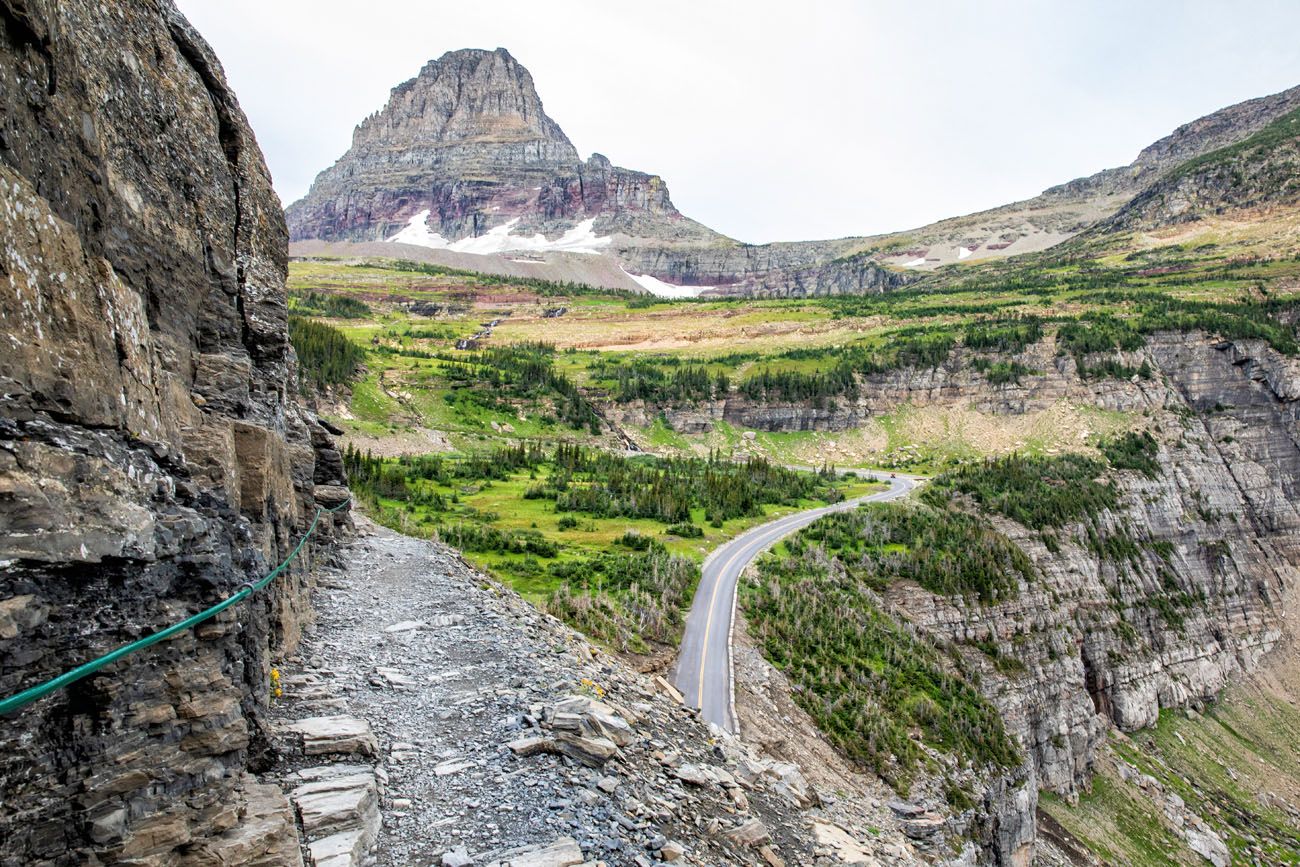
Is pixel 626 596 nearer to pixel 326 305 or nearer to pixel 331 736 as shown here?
pixel 331 736

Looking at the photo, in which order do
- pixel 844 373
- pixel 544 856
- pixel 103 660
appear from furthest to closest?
pixel 844 373 → pixel 544 856 → pixel 103 660

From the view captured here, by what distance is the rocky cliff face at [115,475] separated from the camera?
3.82 meters

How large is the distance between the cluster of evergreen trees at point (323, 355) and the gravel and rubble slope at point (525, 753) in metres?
44.3

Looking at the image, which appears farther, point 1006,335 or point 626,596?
point 1006,335

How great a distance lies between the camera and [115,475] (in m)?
4.48

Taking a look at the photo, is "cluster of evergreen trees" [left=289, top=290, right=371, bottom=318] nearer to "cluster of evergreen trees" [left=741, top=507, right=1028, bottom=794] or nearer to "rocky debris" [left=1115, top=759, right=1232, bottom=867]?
"cluster of evergreen trees" [left=741, top=507, right=1028, bottom=794]

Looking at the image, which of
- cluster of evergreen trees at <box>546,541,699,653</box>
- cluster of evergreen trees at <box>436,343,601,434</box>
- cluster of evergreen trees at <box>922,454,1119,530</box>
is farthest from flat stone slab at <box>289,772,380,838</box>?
cluster of evergreen trees at <box>436,343,601,434</box>

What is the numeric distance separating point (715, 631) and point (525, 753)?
56.7 ft

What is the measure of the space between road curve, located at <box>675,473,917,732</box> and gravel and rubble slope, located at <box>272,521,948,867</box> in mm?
4411

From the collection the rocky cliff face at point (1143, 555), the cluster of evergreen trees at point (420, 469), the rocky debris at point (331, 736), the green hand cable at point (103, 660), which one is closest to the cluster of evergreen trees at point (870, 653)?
the rocky cliff face at point (1143, 555)

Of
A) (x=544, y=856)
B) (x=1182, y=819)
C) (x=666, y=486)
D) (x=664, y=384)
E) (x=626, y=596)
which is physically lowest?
(x=1182, y=819)

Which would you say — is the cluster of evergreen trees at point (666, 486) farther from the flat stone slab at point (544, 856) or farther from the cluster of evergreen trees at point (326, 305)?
the cluster of evergreen trees at point (326, 305)

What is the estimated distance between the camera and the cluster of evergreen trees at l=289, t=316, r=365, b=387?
2239 inches

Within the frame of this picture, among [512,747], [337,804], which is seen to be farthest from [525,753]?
[337,804]
